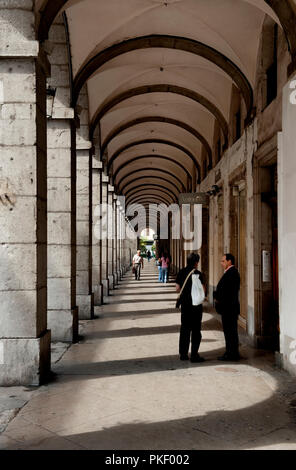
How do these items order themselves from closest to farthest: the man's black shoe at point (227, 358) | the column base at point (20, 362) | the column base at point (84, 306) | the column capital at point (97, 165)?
the column base at point (20, 362)
the man's black shoe at point (227, 358)
the column base at point (84, 306)
the column capital at point (97, 165)

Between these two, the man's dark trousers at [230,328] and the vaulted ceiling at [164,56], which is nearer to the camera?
the man's dark trousers at [230,328]

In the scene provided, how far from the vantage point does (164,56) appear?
38.5 ft

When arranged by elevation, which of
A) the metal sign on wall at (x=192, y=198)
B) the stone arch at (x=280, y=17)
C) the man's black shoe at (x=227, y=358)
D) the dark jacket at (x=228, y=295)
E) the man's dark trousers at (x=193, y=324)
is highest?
the stone arch at (x=280, y=17)

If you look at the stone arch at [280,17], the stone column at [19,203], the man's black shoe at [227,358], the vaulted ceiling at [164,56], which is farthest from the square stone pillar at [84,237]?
the stone column at [19,203]

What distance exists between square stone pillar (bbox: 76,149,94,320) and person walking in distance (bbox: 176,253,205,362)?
466 cm

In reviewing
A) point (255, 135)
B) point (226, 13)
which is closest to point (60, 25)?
point (226, 13)

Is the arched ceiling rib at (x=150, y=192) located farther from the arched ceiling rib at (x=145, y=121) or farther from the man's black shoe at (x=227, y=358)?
the man's black shoe at (x=227, y=358)

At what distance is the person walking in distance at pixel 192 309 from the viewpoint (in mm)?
7004

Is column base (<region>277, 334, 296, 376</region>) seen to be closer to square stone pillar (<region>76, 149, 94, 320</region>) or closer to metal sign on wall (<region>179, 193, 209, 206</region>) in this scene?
square stone pillar (<region>76, 149, 94, 320</region>)

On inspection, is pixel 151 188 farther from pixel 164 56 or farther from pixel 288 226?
pixel 288 226

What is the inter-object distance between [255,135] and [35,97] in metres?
4.30

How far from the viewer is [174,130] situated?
63.9ft

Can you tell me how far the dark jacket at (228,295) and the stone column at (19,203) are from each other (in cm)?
254

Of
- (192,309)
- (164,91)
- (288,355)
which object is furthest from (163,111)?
(288,355)
